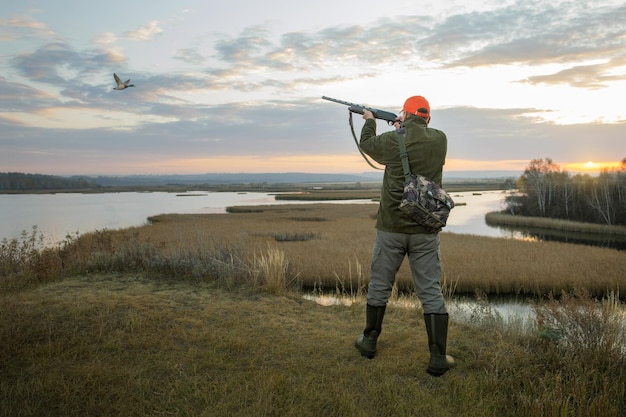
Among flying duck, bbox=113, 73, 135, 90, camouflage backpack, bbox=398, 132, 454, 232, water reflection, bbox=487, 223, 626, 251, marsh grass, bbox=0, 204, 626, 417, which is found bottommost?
water reflection, bbox=487, 223, 626, 251

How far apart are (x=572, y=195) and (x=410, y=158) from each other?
55.1m

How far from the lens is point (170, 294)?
778 cm

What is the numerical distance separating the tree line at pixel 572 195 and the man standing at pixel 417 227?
42495 mm

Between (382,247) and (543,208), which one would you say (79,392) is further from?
(543,208)

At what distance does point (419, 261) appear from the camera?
4.36 meters

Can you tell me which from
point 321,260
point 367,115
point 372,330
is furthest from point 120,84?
point 321,260

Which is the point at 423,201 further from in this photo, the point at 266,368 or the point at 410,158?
the point at 266,368

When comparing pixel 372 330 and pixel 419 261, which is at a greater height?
pixel 419 261

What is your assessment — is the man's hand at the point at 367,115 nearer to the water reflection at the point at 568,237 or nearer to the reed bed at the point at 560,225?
the water reflection at the point at 568,237

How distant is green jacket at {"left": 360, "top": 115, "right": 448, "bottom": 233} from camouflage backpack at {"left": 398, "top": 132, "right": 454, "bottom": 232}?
9 centimetres

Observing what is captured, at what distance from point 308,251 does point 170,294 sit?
39.9 feet

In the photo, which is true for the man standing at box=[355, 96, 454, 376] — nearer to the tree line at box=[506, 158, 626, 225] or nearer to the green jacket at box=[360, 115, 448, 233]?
the green jacket at box=[360, 115, 448, 233]

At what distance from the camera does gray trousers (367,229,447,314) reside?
432 cm

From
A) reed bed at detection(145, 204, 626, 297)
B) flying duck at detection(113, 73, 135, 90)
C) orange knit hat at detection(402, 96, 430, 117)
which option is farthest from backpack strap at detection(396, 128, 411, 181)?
flying duck at detection(113, 73, 135, 90)
